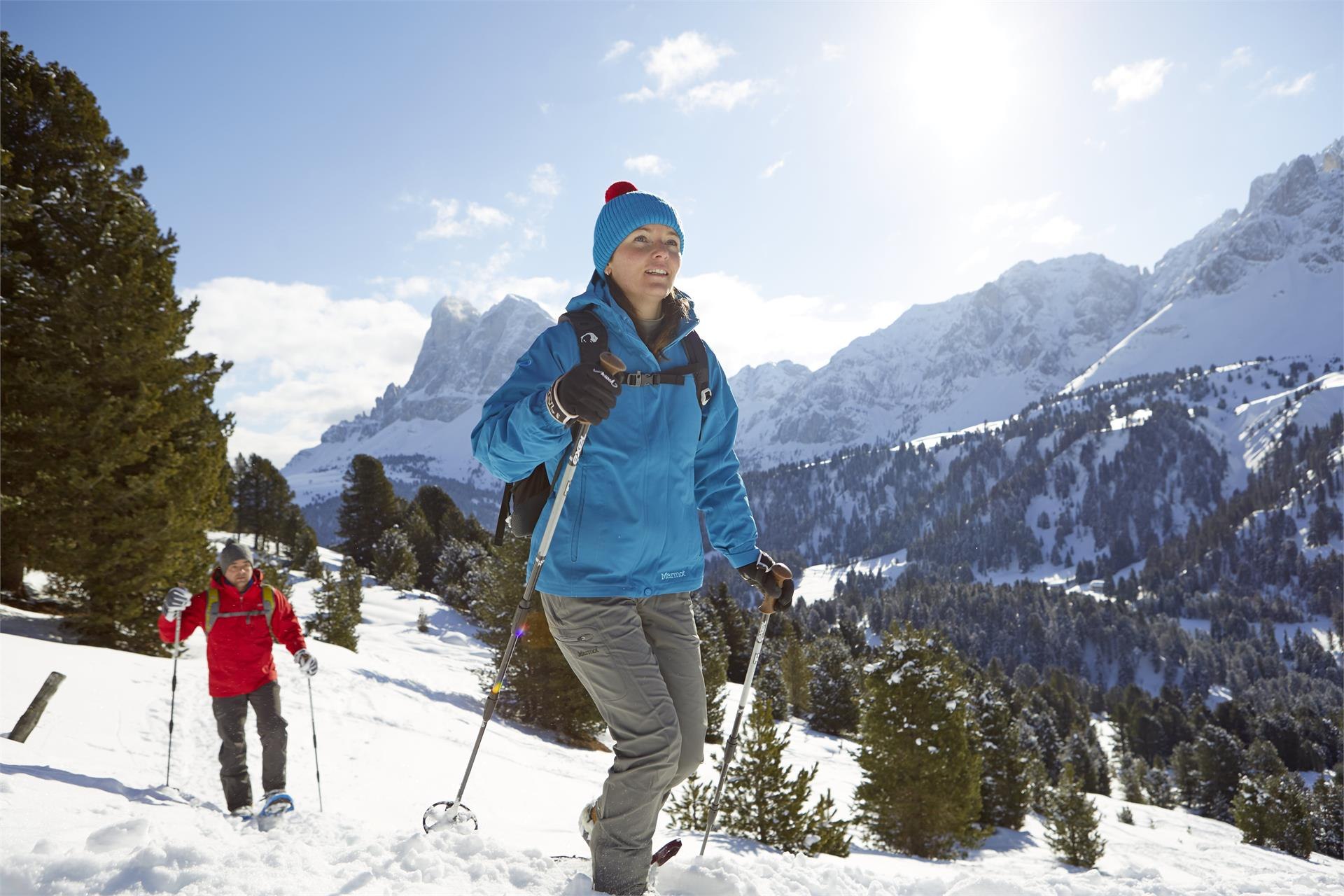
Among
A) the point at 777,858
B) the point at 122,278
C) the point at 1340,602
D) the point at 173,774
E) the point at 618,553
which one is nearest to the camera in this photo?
the point at 618,553

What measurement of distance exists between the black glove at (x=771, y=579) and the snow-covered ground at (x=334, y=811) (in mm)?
1580

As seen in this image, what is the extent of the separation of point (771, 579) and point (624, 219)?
84.0 inches

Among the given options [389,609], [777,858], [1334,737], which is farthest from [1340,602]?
[777,858]

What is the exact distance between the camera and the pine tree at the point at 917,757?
1795cm

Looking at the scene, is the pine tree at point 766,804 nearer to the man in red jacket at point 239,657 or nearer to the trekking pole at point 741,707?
the trekking pole at point 741,707

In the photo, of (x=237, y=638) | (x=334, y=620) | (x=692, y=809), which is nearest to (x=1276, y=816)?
(x=692, y=809)

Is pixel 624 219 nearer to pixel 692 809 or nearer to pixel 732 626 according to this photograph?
pixel 692 809

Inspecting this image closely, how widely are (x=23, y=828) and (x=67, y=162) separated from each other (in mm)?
14831

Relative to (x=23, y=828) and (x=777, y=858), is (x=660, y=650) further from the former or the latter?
(x=23, y=828)

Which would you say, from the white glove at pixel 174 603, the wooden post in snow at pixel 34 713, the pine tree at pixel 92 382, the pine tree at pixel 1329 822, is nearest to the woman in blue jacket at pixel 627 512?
the white glove at pixel 174 603

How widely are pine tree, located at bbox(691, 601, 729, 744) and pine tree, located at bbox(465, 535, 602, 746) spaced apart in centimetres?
345

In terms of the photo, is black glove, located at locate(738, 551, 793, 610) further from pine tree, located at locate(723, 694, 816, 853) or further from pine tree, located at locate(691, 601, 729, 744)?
pine tree, located at locate(691, 601, 729, 744)

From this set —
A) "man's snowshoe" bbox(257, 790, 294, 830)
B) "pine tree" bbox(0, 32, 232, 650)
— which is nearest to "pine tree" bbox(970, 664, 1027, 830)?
"pine tree" bbox(0, 32, 232, 650)

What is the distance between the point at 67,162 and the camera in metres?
13.3
